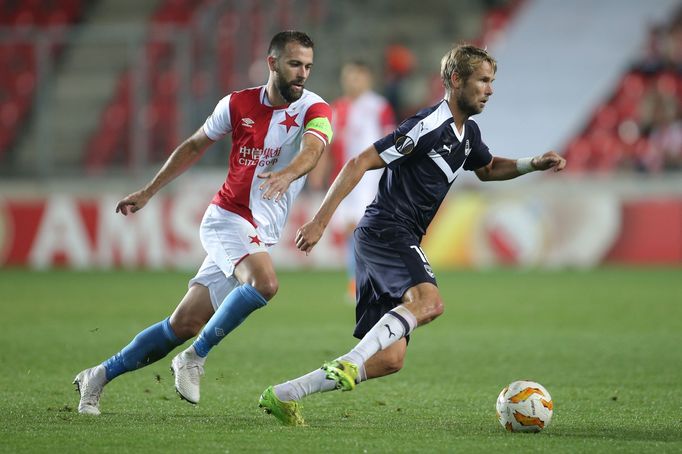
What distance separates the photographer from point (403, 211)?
19.8 feet

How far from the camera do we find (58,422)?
563cm

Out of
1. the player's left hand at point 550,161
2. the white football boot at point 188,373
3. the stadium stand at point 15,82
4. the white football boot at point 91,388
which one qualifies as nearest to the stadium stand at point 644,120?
the stadium stand at point 15,82

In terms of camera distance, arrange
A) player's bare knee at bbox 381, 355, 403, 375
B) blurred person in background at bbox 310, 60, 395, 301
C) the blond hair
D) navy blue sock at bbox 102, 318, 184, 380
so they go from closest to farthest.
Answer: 1. player's bare knee at bbox 381, 355, 403, 375
2. the blond hair
3. navy blue sock at bbox 102, 318, 184, 380
4. blurred person in background at bbox 310, 60, 395, 301

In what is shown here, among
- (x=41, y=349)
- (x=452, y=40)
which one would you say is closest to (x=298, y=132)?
(x=41, y=349)

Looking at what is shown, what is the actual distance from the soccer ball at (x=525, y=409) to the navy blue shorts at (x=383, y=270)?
727 millimetres

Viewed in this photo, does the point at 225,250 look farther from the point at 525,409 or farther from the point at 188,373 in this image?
the point at 525,409

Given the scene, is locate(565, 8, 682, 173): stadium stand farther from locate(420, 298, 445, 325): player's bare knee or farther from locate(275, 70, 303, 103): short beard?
locate(420, 298, 445, 325): player's bare knee

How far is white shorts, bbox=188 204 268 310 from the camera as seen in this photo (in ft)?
20.2

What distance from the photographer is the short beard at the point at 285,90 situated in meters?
6.19

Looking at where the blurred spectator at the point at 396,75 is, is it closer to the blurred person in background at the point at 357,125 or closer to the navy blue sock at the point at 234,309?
the blurred person in background at the point at 357,125

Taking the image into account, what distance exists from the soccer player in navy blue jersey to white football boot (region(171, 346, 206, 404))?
725 mm

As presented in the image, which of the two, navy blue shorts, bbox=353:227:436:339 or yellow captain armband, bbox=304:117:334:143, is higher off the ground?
yellow captain armband, bbox=304:117:334:143

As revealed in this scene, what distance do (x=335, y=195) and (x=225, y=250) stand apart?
3.03 feet

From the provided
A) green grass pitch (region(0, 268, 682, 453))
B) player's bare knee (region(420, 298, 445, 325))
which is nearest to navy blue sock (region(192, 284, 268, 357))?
green grass pitch (region(0, 268, 682, 453))
